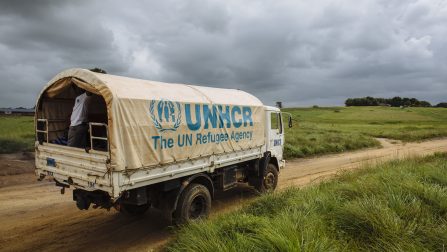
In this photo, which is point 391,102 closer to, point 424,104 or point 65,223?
point 424,104

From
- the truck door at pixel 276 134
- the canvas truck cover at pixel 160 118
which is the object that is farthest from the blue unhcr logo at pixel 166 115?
the truck door at pixel 276 134

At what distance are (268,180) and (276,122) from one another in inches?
75.0

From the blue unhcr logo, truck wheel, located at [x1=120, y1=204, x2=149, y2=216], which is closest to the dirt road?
truck wheel, located at [x1=120, y1=204, x2=149, y2=216]

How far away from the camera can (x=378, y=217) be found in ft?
16.2

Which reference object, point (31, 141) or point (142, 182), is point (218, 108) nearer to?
point (142, 182)

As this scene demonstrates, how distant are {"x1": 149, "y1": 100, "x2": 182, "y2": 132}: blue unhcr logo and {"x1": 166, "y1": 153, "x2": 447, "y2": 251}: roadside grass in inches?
77.2

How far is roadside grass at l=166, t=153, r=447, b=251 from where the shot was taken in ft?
14.1

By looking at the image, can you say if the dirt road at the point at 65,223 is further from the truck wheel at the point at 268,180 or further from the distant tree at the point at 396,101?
the distant tree at the point at 396,101

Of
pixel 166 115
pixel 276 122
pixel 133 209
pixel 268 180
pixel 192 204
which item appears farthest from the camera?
pixel 276 122

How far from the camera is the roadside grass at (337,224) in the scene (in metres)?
4.29

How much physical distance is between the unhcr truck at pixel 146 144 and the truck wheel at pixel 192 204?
0.07ft

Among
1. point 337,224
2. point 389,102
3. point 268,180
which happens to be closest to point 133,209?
point 268,180

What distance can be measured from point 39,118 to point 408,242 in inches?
288

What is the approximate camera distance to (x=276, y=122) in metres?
Result: 10.4
